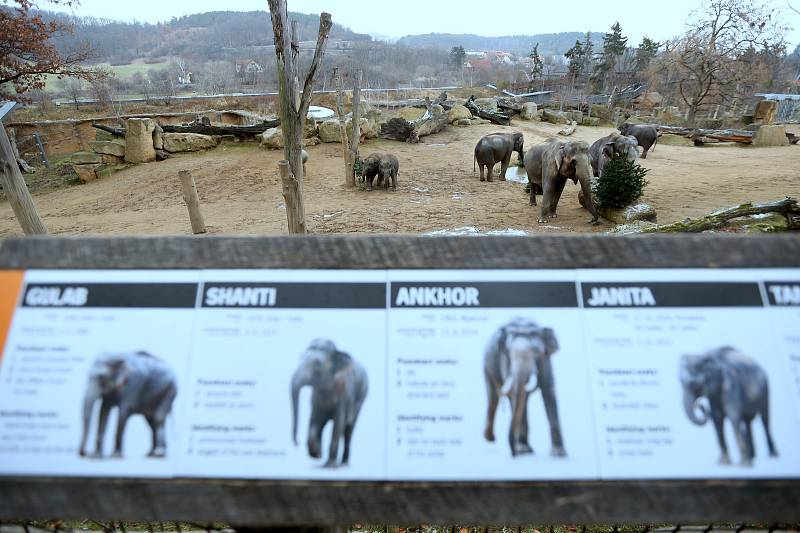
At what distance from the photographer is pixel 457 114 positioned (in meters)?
21.5

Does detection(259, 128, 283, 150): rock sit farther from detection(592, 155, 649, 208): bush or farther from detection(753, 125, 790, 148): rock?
detection(753, 125, 790, 148): rock

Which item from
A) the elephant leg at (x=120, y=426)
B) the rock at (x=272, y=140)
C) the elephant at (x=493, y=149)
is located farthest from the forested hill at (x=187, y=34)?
the elephant leg at (x=120, y=426)

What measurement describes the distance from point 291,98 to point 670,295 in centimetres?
646

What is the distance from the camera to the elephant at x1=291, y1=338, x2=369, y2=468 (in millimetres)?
1122

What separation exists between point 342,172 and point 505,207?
20.8ft

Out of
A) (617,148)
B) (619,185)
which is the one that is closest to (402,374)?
(619,185)

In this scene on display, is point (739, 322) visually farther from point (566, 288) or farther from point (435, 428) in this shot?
point (435, 428)

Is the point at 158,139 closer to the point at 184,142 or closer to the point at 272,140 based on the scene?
the point at 184,142

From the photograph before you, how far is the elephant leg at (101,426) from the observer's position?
1.11m

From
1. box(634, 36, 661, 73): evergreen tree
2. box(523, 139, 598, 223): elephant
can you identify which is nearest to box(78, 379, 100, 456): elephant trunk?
box(523, 139, 598, 223): elephant

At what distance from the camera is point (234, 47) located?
81312 millimetres

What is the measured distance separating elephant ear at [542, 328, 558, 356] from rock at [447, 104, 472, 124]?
21.3 meters

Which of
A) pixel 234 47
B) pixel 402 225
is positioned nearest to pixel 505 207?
pixel 402 225

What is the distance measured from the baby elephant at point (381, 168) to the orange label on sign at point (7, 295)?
1047 cm
